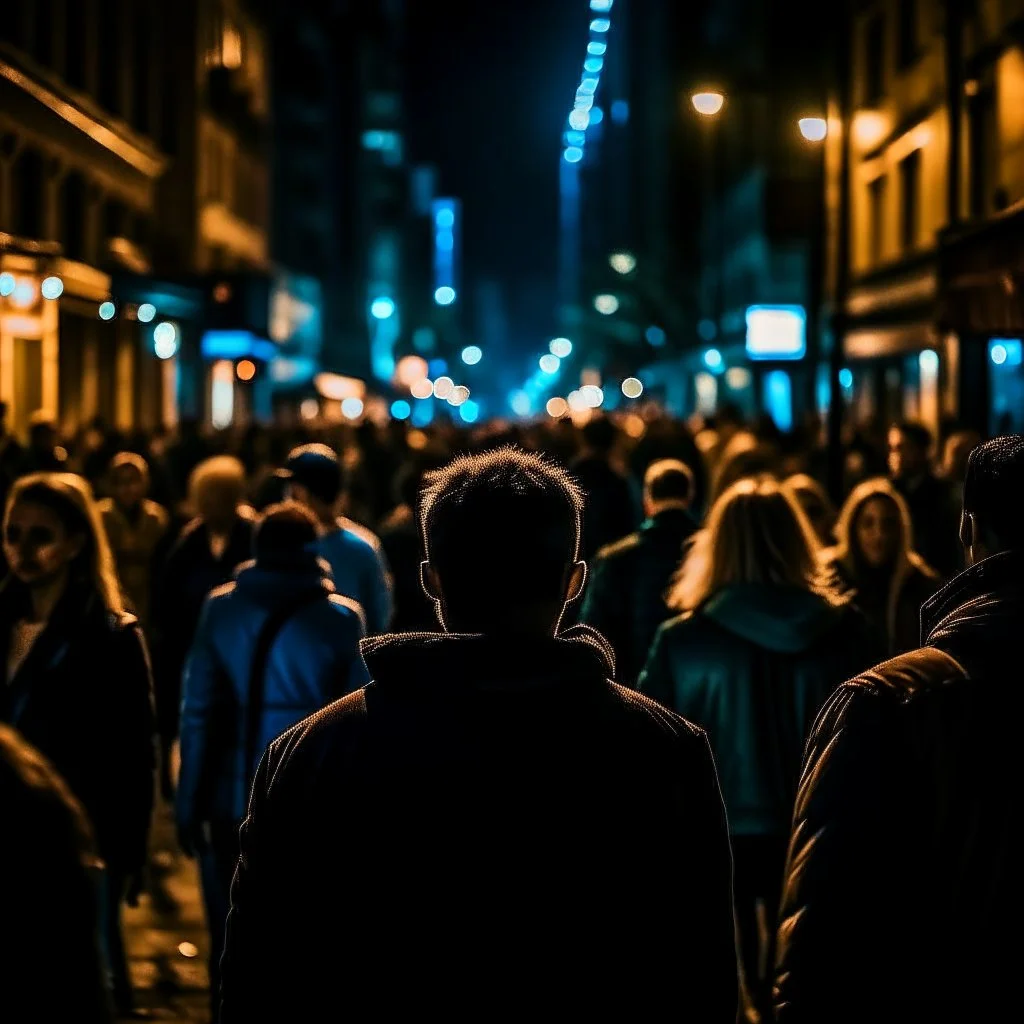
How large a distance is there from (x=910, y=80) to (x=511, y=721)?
3341cm

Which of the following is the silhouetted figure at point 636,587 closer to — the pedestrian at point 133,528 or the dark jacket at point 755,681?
the dark jacket at point 755,681

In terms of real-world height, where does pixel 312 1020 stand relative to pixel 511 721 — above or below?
below

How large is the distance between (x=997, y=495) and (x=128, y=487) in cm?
885

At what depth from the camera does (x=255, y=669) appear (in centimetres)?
634

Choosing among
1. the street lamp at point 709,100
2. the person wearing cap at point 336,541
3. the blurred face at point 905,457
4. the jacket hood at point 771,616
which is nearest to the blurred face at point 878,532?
the jacket hood at point 771,616

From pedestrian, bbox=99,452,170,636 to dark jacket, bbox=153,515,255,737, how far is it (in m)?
1.28

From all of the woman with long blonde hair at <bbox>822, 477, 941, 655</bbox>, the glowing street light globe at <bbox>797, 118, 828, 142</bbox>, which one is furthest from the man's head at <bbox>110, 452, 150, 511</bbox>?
the glowing street light globe at <bbox>797, 118, 828, 142</bbox>

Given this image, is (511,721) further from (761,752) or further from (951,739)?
(761,752)

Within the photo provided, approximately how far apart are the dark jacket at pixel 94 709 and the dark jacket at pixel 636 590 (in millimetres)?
2645

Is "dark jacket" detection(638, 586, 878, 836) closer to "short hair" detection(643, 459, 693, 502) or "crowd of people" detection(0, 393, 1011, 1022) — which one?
"crowd of people" detection(0, 393, 1011, 1022)

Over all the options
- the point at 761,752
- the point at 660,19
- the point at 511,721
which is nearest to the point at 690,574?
the point at 761,752

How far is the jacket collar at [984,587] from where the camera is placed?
3.45 metres

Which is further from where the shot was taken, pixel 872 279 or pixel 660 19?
pixel 660 19

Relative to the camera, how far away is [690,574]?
21.4 ft
